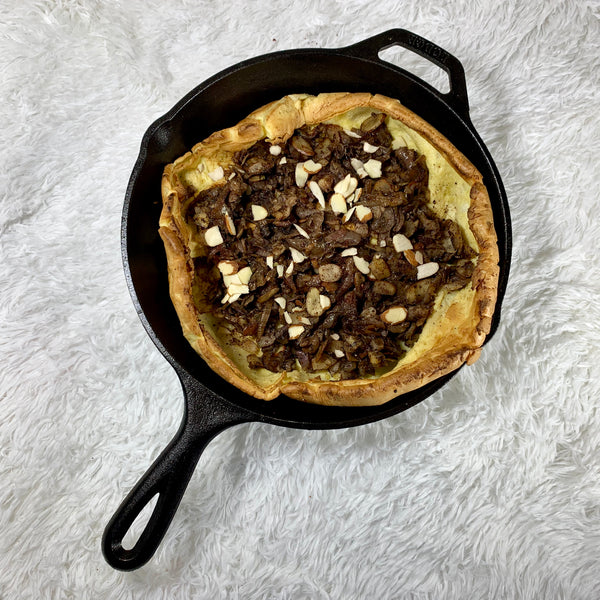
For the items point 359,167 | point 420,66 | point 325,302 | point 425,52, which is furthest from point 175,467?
point 420,66

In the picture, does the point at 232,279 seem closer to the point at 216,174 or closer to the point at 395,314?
the point at 216,174

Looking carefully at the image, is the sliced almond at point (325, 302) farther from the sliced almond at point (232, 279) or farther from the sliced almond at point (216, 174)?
the sliced almond at point (216, 174)

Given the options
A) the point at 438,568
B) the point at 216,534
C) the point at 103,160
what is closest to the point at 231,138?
the point at 103,160

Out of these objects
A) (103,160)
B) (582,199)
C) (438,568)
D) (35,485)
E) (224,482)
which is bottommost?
(438,568)

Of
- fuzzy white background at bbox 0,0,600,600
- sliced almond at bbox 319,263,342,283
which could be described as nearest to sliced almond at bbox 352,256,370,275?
sliced almond at bbox 319,263,342,283

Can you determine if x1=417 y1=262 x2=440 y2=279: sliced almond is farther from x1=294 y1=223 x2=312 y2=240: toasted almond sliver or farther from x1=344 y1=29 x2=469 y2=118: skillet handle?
x1=344 y1=29 x2=469 y2=118: skillet handle

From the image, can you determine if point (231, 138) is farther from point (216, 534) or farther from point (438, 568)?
point (438, 568)
